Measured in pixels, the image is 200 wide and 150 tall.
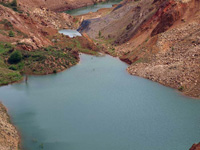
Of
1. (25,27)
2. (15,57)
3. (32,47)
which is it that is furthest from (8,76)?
(25,27)

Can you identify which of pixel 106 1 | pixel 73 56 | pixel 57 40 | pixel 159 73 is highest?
pixel 106 1

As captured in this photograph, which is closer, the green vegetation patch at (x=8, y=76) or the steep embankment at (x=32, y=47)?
the green vegetation patch at (x=8, y=76)

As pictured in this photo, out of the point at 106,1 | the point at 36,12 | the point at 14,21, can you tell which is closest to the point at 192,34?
the point at 14,21

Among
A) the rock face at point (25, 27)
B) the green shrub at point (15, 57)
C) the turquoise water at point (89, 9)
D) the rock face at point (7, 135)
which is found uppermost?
the turquoise water at point (89, 9)

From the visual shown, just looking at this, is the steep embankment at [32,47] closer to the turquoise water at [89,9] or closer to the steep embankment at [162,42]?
the steep embankment at [162,42]

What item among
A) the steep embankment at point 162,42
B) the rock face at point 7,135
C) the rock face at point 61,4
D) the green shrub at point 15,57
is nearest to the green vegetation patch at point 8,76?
the green shrub at point 15,57

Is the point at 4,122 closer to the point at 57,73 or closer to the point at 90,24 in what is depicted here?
the point at 57,73
